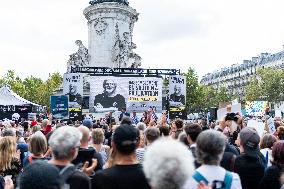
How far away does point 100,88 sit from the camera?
119 ft

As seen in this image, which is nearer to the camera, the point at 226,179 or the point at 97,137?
the point at 226,179

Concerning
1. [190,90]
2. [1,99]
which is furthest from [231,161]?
[190,90]

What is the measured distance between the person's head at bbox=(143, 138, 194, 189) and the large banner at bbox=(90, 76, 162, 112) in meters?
32.0

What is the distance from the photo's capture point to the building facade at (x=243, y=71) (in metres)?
119

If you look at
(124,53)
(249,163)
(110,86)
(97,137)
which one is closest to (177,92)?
(110,86)

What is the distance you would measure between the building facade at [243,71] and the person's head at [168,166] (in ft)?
373

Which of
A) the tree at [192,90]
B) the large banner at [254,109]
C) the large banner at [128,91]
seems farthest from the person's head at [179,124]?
the tree at [192,90]

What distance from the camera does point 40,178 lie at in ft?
11.5

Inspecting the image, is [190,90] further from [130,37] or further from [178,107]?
[178,107]

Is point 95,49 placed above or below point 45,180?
above

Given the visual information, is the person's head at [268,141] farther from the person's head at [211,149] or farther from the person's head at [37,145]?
the person's head at [37,145]

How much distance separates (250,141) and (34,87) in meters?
98.1

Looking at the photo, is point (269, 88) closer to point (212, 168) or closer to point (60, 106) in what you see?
point (60, 106)

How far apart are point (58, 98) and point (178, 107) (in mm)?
12286
